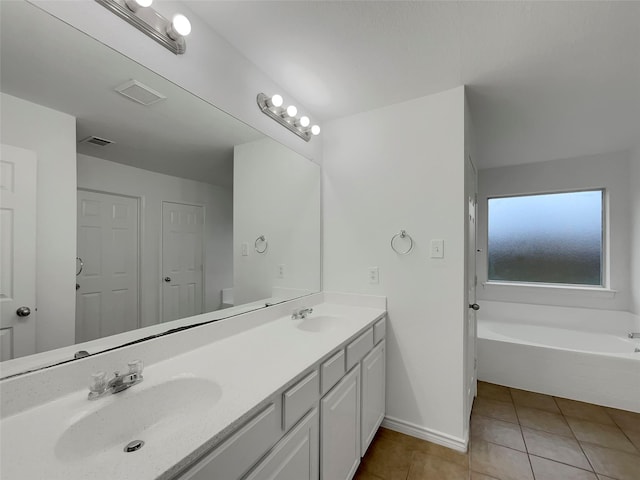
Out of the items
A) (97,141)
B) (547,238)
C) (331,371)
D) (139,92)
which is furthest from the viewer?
(547,238)

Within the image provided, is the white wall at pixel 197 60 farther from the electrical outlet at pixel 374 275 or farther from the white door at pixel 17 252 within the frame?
the electrical outlet at pixel 374 275

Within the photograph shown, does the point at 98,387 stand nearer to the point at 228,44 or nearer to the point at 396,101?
the point at 228,44

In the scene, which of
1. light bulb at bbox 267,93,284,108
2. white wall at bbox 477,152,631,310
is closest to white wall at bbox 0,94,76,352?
light bulb at bbox 267,93,284,108

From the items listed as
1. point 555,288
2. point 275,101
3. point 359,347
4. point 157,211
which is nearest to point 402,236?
point 359,347

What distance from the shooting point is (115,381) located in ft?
2.83

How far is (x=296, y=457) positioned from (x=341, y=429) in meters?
0.39

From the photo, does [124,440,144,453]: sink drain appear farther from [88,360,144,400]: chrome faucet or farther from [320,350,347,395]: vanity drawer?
[320,350,347,395]: vanity drawer

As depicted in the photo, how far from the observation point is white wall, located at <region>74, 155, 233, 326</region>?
1.00 metres

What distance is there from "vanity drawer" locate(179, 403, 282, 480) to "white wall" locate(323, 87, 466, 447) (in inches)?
49.4

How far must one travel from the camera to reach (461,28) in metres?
1.31

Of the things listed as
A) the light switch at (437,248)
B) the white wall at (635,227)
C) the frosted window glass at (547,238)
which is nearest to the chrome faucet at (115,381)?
the light switch at (437,248)

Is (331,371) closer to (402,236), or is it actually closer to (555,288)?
(402,236)

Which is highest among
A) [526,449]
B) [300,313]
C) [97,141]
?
[97,141]

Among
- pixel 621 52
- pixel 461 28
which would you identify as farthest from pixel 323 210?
pixel 621 52
